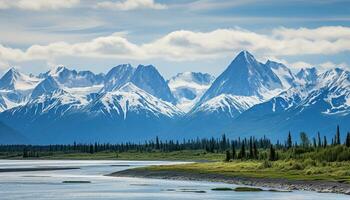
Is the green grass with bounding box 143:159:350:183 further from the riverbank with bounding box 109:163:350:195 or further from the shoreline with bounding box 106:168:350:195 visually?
the shoreline with bounding box 106:168:350:195

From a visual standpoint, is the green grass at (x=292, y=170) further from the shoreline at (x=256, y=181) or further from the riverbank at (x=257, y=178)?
the shoreline at (x=256, y=181)

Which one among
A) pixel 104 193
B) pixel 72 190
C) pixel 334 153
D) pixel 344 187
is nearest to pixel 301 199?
pixel 344 187

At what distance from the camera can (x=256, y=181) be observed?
485 feet

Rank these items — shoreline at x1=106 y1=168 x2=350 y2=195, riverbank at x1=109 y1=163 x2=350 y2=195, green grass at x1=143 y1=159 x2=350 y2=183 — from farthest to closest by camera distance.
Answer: green grass at x1=143 y1=159 x2=350 y2=183 < riverbank at x1=109 y1=163 x2=350 y2=195 < shoreline at x1=106 y1=168 x2=350 y2=195

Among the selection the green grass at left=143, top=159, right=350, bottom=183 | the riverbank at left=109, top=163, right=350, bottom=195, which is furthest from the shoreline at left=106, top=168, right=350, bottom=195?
the green grass at left=143, top=159, right=350, bottom=183

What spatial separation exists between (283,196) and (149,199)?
20.1 m

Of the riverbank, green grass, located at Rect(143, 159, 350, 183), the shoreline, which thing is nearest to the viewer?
the shoreline

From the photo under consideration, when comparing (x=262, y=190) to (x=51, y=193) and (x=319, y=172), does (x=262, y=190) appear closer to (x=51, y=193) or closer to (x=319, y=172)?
(x=319, y=172)

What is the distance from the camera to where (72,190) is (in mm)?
136875

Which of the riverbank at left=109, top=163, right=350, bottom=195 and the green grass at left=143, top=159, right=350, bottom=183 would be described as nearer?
the riverbank at left=109, top=163, right=350, bottom=195

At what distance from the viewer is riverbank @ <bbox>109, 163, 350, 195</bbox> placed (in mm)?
128625

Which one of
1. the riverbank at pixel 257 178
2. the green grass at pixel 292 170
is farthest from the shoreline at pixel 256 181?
the green grass at pixel 292 170

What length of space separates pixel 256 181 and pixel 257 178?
7.59 feet

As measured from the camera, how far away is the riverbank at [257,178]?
128625mm
